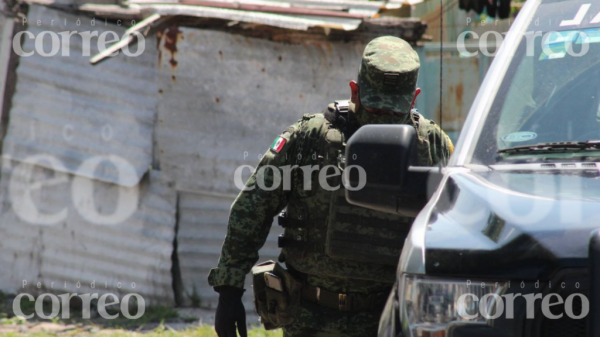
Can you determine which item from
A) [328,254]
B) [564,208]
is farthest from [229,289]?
[564,208]

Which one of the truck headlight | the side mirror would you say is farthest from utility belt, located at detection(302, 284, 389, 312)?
the truck headlight

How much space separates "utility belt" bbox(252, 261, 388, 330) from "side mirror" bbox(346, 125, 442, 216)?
1072 mm

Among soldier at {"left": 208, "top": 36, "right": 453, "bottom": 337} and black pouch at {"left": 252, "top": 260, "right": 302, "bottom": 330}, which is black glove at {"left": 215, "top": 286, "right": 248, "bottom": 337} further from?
black pouch at {"left": 252, "top": 260, "right": 302, "bottom": 330}

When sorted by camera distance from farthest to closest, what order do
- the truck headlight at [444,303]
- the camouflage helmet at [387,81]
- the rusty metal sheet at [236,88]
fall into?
the rusty metal sheet at [236,88]
the camouflage helmet at [387,81]
the truck headlight at [444,303]

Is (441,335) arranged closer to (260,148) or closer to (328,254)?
(328,254)

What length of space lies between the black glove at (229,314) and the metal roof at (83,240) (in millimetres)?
3480

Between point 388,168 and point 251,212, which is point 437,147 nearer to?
point 251,212

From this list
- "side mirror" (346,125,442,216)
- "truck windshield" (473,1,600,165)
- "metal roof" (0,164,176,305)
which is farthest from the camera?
"metal roof" (0,164,176,305)

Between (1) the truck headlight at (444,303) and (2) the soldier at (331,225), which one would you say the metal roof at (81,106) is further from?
(1) the truck headlight at (444,303)

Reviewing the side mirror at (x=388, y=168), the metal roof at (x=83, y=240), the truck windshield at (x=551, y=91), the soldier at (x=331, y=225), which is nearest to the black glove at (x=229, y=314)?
the soldier at (x=331, y=225)

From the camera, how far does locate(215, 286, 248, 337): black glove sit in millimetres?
3236

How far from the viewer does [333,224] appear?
10.6 feet

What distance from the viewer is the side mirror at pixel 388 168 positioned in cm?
219

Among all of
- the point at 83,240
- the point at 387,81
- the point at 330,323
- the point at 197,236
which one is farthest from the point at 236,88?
the point at 330,323
